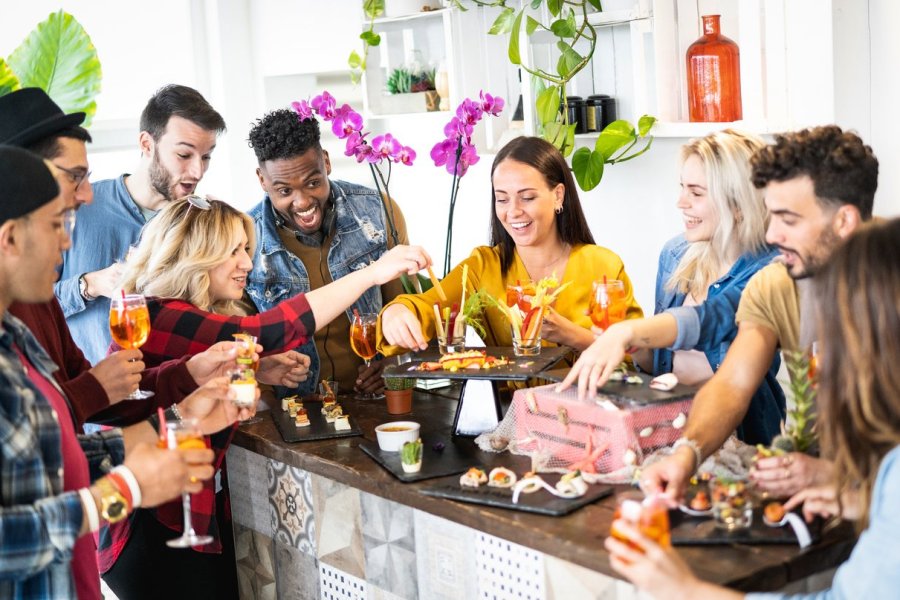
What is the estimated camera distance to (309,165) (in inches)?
136

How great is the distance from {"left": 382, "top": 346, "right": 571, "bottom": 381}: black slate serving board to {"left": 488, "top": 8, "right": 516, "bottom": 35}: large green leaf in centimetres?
193

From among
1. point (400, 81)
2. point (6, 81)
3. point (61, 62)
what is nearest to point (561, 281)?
point (400, 81)

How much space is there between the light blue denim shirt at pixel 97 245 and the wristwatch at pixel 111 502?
1789 mm

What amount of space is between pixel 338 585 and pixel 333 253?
3.80 ft

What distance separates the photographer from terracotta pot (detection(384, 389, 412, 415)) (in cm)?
309

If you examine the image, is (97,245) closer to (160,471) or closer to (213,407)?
(213,407)

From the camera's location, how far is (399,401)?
3.10 metres

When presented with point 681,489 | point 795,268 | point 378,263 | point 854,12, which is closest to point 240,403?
point 378,263

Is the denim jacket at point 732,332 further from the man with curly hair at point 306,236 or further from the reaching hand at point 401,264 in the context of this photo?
the man with curly hair at point 306,236

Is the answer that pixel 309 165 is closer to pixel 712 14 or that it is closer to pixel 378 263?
pixel 378 263

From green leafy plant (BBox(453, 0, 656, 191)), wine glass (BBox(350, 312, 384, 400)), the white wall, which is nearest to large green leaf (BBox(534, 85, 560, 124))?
green leafy plant (BBox(453, 0, 656, 191))

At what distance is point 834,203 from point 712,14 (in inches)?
69.6

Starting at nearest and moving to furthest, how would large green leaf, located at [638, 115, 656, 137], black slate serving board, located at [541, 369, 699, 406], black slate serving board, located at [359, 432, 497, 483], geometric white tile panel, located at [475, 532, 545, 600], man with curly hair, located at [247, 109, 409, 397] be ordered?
1. geometric white tile panel, located at [475, 532, 545, 600]
2. black slate serving board, located at [541, 369, 699, 406]
3. black slate serving board, located at [359, 432, 497, 483]
4. man with curly hair, located at [247, 109, 409, 397]
5. large green leaf, located at [638, 115, 656, 137]

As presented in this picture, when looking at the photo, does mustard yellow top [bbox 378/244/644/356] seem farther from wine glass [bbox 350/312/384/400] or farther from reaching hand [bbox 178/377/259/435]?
reaching hand [bbox 178/377/259/435]
